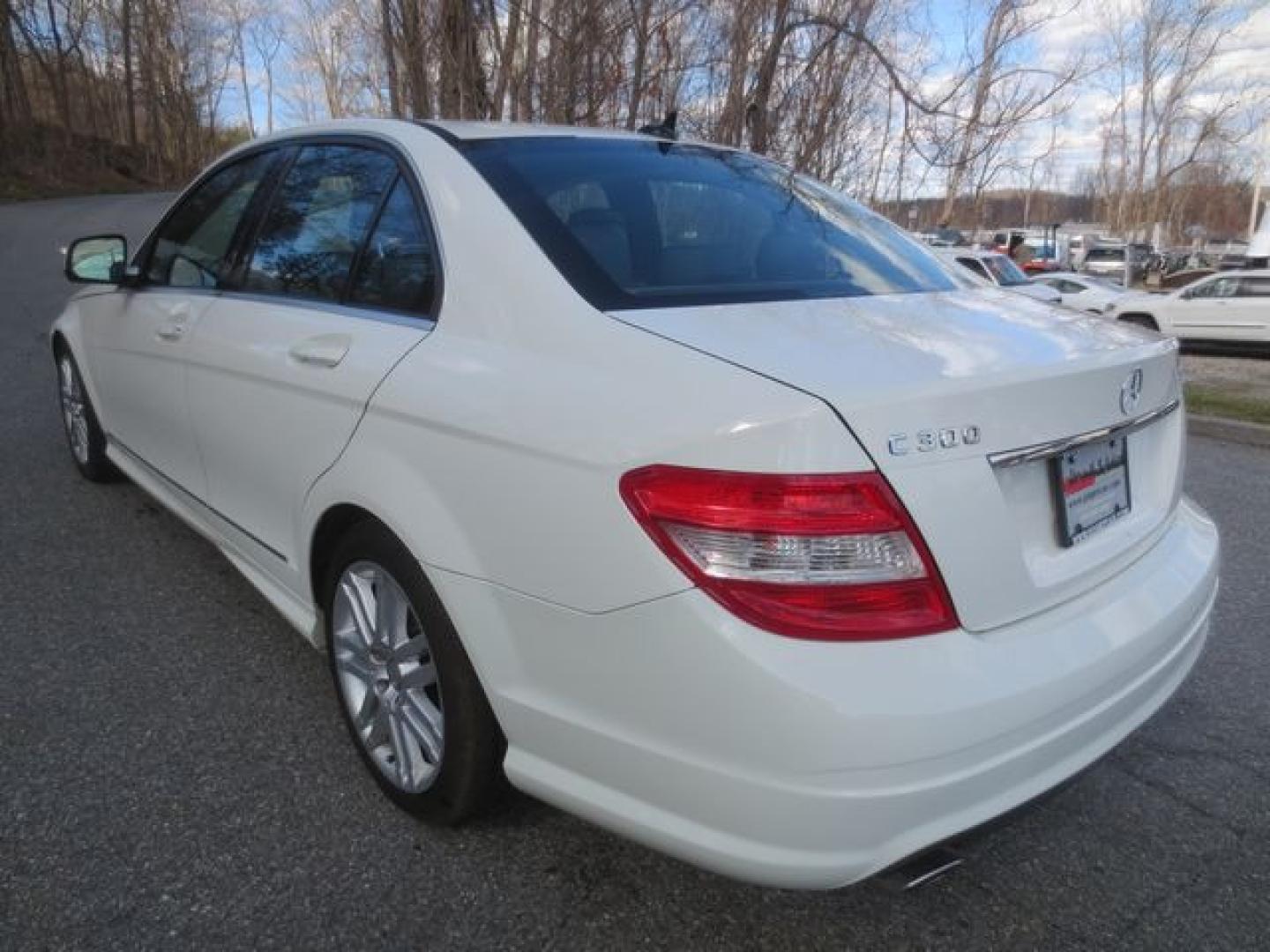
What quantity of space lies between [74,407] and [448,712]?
3670 millimetres

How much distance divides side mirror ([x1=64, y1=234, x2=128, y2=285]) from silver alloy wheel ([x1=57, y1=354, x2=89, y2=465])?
637mm

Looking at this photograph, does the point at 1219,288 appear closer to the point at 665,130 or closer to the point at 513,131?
the point at 665,130

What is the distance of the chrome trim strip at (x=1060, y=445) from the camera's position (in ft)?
5.46

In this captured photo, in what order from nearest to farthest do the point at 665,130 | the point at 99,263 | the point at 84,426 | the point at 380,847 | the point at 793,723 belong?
the point at 793,723 → the point at 380,847 → the point at 665,130 → the point at 99,263 → the point at 84,426

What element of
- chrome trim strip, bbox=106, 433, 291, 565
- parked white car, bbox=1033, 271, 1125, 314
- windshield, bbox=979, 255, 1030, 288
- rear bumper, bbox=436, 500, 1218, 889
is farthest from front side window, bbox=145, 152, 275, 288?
parked white car, bbox=1033, 271, 1125, 314

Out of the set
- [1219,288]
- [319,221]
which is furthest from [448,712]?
[1219,288]

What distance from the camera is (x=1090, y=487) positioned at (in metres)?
1.89

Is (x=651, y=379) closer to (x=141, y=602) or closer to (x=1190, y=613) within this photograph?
(x=1190, y=613)

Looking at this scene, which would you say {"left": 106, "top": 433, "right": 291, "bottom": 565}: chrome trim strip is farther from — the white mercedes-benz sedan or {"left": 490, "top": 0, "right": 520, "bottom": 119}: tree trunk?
{"left": 490, "top": 0, "right": 520, "bottom": 119}: tree trunk

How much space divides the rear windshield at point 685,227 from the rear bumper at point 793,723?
691mm

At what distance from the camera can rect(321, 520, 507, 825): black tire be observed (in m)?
1.98

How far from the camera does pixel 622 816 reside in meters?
1.70

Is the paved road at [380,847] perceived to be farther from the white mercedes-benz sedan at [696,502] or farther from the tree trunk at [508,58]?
the tree trunk at [508,58]

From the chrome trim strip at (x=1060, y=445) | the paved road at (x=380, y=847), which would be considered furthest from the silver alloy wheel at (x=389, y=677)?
the chrome trim strip at (x=1060, y=445)
